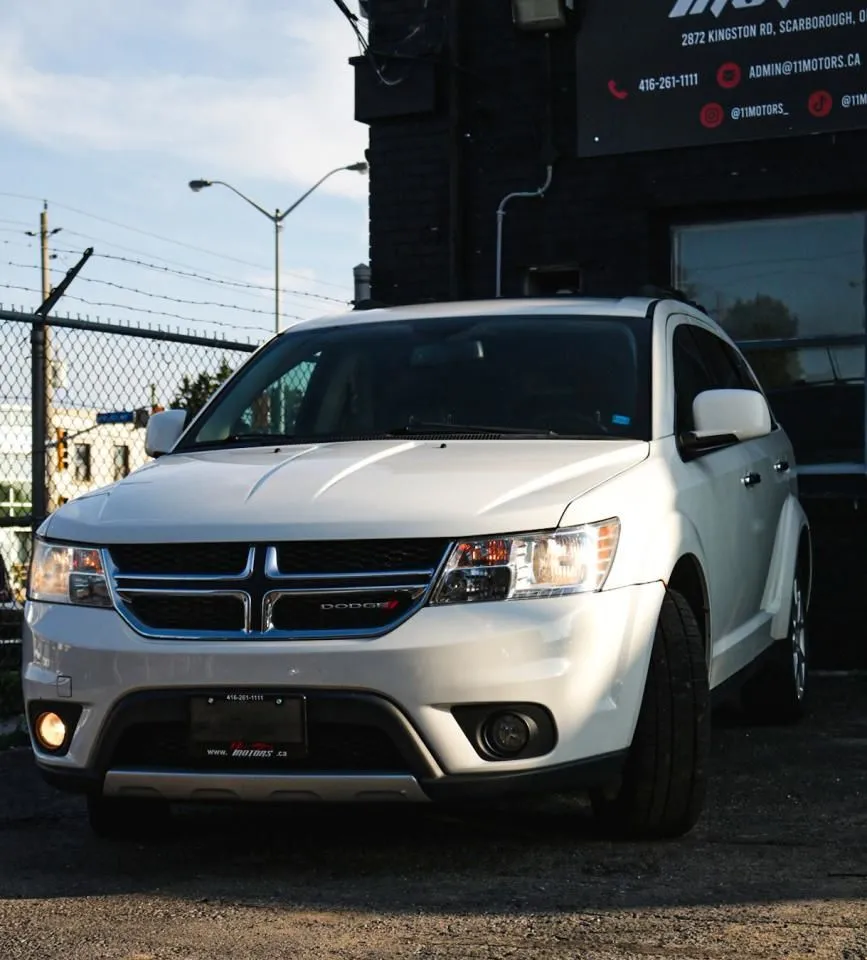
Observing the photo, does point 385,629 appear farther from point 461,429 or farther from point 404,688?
point 461,429

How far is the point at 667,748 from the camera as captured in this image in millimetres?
5004

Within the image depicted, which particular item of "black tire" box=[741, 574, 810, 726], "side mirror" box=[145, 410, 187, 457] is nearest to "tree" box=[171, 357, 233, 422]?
"side mirror" box=[145, 410, 187, 457]

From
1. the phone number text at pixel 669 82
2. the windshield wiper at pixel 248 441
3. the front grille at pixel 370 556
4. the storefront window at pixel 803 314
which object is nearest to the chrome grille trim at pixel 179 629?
the front grille at pixel 370 556

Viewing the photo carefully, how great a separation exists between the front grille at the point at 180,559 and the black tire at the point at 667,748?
49.2 inches

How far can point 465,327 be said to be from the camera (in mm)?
6352

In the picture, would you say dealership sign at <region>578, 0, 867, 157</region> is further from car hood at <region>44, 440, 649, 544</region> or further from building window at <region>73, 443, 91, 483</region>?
building window at <region>73, 443, 91, 483</region>

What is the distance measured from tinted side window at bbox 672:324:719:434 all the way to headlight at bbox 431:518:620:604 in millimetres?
1223

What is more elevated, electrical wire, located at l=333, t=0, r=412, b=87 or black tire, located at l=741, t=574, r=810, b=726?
electrical wire, located at l=333, t=0, r=412, b=87

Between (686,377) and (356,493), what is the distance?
1962 millimetres

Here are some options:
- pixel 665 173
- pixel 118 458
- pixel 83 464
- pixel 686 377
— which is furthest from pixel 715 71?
pixel 118 458

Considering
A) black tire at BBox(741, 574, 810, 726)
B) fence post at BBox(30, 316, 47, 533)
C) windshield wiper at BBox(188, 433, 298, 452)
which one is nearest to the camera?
windshield wiper at BBox(188, 433, 298, 452)

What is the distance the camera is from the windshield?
582 centimetres

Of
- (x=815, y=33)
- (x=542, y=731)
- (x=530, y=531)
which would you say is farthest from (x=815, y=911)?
(x=815, y=33)

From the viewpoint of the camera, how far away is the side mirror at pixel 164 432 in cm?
617
